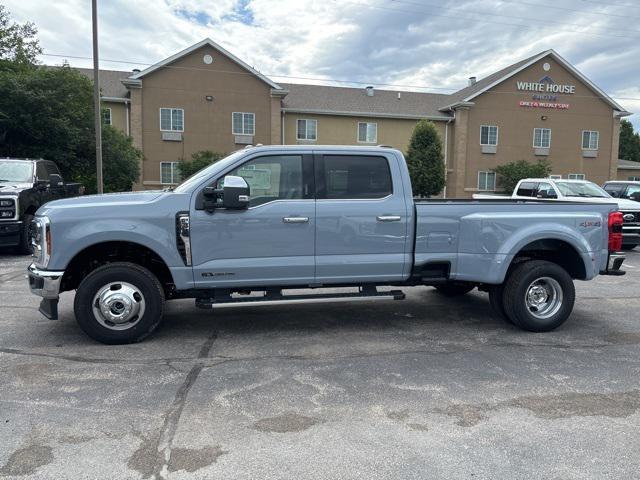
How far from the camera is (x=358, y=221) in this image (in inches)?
217

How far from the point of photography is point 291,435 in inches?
136

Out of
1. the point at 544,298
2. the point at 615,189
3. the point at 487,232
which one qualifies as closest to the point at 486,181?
the point at 615,189

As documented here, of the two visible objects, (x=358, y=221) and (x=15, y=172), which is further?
(x=15, y=172)

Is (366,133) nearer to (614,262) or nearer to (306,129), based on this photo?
(306,129)

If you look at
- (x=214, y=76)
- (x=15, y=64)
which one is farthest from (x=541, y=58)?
(x=15, y=64)

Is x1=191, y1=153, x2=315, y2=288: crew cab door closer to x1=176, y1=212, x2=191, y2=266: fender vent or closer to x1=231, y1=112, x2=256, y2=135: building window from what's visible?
x1=176, y1=212, x2=191, y2=266: fender vent

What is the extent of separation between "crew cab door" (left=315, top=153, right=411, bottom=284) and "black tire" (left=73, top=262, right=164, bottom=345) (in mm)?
1715

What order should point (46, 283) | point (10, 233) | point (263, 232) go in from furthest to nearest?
point (10, 233), point (263, 232), point (46, 283)

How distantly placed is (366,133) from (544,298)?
99.4 ft

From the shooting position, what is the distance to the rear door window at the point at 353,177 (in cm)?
557

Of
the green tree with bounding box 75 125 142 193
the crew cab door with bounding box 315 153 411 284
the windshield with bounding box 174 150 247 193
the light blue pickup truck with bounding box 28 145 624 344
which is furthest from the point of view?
the green tree with bounding box 75 125 142 193

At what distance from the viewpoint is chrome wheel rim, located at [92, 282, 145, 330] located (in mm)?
5133

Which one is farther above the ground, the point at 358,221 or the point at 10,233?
the point at 358,221

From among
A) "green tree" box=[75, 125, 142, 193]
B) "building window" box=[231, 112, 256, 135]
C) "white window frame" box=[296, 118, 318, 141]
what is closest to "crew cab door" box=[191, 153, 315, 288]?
"green tree" box=[75, 125, 142, 193]
